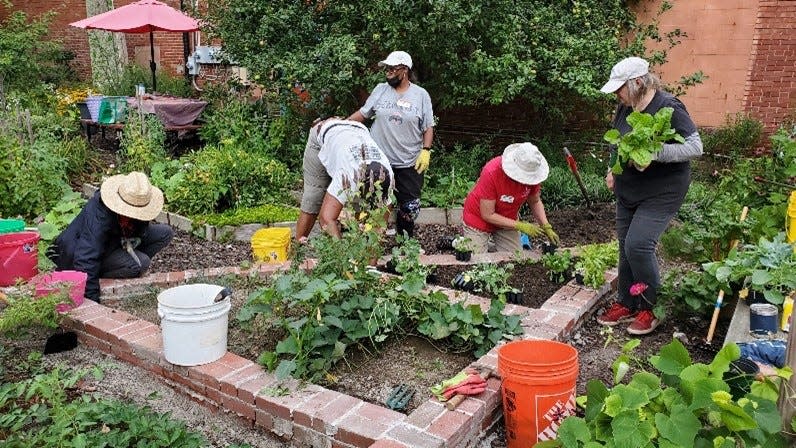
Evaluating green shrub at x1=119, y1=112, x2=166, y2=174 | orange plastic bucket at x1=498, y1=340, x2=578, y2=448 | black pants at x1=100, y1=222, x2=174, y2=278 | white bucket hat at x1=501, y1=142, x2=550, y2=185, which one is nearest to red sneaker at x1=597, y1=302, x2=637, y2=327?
white bucket hat at x1=501, y1=142, x2=550, y2=185

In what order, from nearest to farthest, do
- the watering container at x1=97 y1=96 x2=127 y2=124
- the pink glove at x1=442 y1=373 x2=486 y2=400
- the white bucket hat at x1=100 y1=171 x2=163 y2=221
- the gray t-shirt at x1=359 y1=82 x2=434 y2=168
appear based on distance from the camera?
the pink glove at x1=442 y1=373 x2=486 y2=400
the white bucket hat at x1=100 y1=171 x2=163 y2=221
the gray t-shirt at x1=359 y1=82 x2=434 y2=168
the watering container at x1=97 y1=96 x2=127 y2=124

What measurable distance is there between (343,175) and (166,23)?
21.7ft

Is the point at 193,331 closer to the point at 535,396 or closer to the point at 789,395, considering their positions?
Answer: the point at 535,396

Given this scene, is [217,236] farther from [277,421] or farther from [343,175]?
[277,421]

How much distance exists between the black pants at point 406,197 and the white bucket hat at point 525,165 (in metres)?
1.44

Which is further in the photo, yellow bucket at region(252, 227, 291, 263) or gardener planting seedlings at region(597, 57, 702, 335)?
yellow bucket at region(252, 227, 291, 263)

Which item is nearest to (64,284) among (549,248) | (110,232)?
(110,232)

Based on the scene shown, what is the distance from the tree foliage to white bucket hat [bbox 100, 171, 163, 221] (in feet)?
11.8

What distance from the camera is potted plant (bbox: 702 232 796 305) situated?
360 cm

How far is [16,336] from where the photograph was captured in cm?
388

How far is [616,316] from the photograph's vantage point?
172 inches

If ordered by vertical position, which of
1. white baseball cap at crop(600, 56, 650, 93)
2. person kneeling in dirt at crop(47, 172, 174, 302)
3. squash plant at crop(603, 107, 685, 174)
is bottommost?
person kneeling in dirt at crop(47, 172, 174, 302)

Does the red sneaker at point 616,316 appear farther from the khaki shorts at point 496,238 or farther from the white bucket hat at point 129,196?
the white bucket hat at point 129,196

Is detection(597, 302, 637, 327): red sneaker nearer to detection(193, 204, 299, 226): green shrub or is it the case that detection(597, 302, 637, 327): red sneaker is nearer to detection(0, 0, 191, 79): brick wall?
detection(193, 204, 299, 226): green shrub
